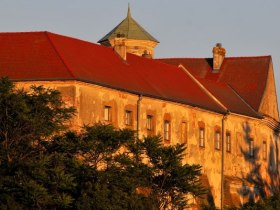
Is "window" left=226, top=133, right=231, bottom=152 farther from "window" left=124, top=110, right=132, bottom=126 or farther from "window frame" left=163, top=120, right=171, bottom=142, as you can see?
"window" left=124, top=110, right=132, bottom=126

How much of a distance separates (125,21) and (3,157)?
53.6 m

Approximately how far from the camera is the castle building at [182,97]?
6838 centimetres

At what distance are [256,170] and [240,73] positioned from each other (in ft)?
24.0

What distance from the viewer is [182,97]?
77125 mm

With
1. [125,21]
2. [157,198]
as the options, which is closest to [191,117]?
[157,198]

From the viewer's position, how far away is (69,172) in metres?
57.8

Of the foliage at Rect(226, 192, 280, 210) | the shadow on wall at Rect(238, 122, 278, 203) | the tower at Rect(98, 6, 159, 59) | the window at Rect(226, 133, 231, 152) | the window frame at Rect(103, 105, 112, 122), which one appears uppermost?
the tower at Rect(98, 6, 159, 59)

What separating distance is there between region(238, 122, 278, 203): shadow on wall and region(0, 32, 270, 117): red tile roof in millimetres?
1935

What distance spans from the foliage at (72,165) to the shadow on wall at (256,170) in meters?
19.6

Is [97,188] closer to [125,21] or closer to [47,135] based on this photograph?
[47,135]

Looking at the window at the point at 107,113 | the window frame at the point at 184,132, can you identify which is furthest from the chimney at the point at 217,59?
the window at the point at 107,113

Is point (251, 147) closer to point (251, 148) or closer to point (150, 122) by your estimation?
point (251, 148)

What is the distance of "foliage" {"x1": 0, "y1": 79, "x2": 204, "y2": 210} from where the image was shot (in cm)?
5544

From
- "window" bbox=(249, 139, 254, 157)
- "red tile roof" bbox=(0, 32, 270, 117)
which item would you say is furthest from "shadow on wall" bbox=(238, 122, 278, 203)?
"red tile roof" bbox=(0, 32, 270, 117)
